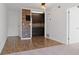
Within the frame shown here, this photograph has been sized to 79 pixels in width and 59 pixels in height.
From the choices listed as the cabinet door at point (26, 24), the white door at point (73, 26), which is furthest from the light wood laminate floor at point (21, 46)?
the cabinet door at point (26, 24)

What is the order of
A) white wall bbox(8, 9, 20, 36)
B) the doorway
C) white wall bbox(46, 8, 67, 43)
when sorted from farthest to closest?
the doorway
white wall bbox(8, 9, 20, 36)
white wall bbox(46, 8, 67, 43)

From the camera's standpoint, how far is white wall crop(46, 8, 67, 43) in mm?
6129

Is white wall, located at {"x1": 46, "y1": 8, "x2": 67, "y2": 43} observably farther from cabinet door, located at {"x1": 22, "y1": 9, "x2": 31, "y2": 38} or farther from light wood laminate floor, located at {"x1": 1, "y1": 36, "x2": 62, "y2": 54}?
→ cabinet door, located at {"x1": 22, "y1": 9, "x2": 31, "y2": 38}

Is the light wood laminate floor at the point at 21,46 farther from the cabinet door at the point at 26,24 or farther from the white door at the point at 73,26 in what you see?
the cabinet door at the point at 26,24

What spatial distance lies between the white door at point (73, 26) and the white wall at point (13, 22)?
4214 millimetres

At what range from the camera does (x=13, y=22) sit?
898 cm

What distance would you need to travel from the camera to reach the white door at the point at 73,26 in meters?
5.84

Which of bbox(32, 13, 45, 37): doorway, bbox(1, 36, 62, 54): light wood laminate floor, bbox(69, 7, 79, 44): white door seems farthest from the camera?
bbox(32, 13, 45, 37): doorway

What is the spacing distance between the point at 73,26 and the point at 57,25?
106 centimetres

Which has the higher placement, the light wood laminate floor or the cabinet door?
the cabinet door

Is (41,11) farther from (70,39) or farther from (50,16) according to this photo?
(70,39)

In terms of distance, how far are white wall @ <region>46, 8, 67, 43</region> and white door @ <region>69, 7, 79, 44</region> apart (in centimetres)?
27

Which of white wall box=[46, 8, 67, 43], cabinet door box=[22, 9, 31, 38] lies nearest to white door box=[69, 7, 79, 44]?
white wall box=[46, 8, 67, 43]

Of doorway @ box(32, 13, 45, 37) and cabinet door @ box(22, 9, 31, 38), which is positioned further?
doorway @ box(32, 13, 45, 37)
